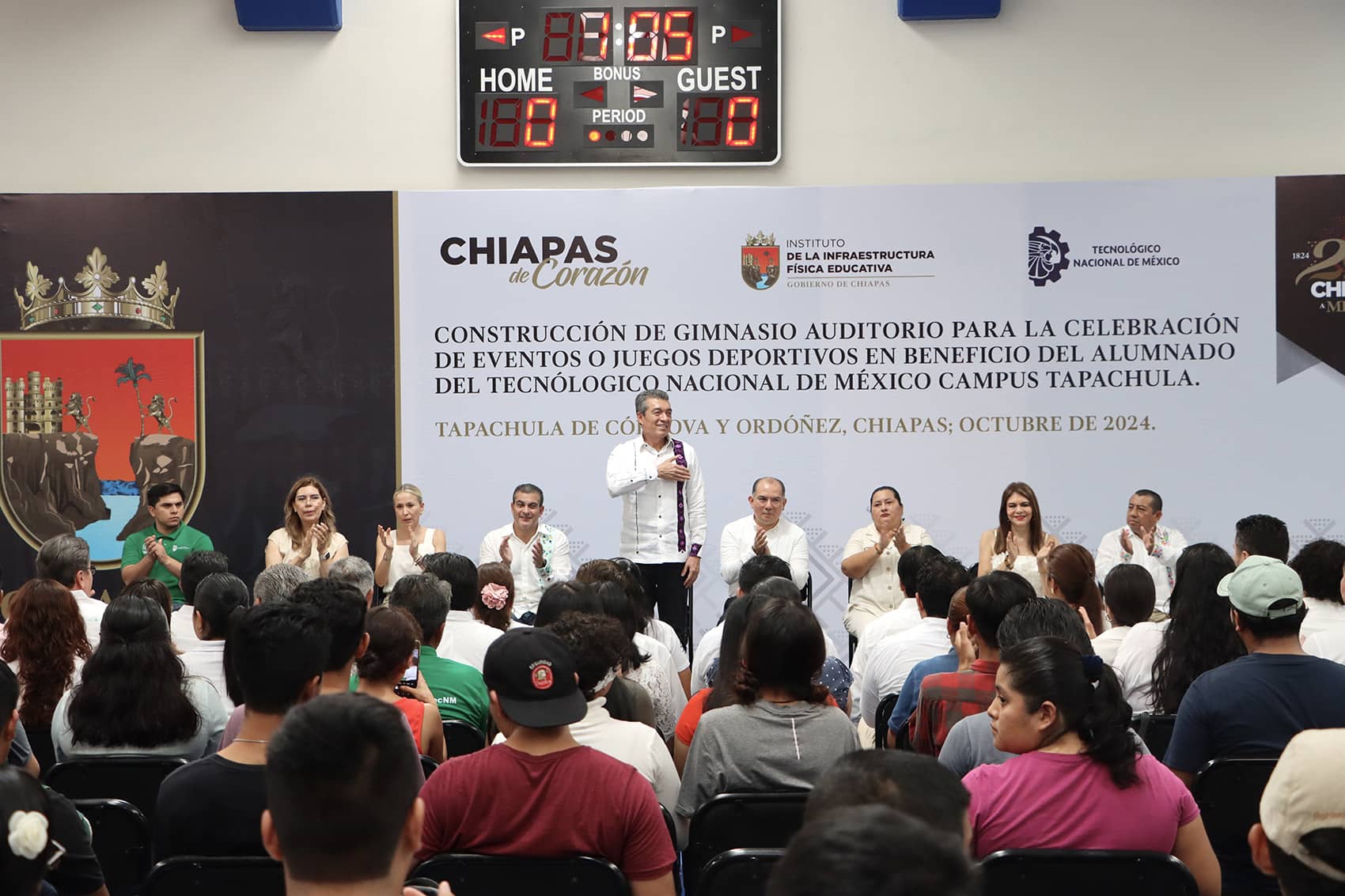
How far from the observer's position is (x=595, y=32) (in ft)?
25.9

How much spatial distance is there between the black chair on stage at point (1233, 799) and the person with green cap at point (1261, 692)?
1.8 inches

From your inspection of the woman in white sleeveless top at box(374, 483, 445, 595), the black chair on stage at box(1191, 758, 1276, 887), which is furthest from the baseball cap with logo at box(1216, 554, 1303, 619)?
the woman in white sleeveless top at box(374, 483, 445, 595)

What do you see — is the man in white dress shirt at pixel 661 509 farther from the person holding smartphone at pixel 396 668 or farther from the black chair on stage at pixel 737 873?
the black chair on stage at pixel 737 873

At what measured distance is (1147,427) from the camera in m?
7.87

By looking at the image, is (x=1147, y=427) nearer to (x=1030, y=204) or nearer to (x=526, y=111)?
(x=1030, y=204)

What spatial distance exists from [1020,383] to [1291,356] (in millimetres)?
1628

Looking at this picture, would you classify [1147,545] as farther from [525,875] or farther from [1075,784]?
[525,875]

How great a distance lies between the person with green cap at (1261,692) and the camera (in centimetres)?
300

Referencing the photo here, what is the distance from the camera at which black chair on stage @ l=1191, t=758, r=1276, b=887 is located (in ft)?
9.36

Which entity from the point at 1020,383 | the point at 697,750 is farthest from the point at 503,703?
the point at 1020,383

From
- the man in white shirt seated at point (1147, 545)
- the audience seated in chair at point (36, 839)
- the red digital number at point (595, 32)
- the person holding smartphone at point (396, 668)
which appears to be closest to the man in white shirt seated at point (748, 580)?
the person holding smartphone at point (396, 668)

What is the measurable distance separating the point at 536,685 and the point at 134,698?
58.5 inches

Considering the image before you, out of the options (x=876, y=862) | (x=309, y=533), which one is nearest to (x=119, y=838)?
(x=876, y=862)

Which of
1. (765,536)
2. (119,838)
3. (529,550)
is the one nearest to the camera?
(119,838)
